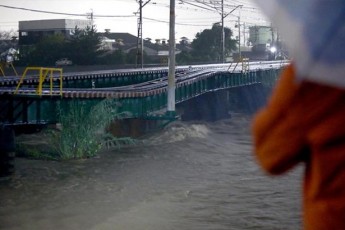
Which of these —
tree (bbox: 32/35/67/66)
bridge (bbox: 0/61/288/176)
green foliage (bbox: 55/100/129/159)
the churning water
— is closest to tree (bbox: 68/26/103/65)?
tree (bbox: 32/35/67/66)

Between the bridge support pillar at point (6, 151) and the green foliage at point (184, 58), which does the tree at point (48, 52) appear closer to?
the green foliage at point (184, 58)

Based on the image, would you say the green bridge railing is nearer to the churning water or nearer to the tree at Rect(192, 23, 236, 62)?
the churning water

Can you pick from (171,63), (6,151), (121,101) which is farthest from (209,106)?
(6,151)

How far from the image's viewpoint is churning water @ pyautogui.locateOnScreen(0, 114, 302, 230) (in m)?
11.5

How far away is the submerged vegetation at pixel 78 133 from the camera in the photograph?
19.1 meters

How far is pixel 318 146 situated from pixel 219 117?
35628 millimetres

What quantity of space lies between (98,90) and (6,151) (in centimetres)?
637

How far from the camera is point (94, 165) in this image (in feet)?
60.6

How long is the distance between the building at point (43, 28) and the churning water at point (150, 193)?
175ft

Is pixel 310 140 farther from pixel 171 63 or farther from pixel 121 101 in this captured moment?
pixel 171 63

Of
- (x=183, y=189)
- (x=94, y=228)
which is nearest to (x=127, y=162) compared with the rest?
(x=183, y=189)

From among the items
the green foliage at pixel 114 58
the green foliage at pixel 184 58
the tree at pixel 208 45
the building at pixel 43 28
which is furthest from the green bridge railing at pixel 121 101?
the building at pixel 43 28

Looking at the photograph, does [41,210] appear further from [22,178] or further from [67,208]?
[22,178]

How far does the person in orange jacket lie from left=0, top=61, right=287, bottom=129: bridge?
1635 cm
